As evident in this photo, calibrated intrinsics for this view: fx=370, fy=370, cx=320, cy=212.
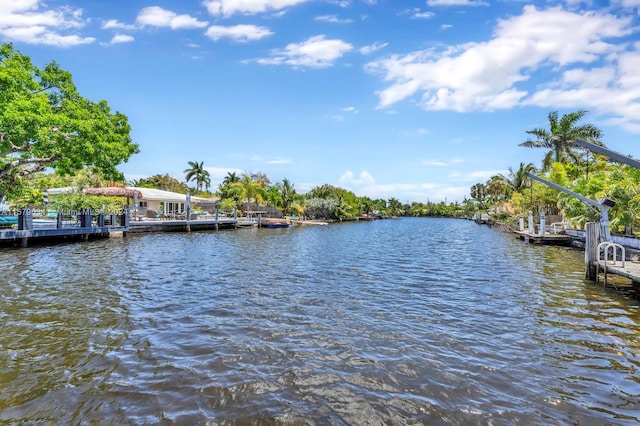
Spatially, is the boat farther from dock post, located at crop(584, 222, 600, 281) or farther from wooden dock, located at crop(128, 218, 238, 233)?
dock post, located at crop(584, 222, 600, 281)

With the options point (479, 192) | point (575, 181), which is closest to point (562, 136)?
point (575, 181)

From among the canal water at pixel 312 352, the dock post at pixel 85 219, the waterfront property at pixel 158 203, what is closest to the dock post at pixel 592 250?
the canal water at pixel 312 352

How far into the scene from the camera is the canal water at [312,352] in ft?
16.1

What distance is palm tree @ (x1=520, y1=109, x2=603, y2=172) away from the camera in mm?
43156

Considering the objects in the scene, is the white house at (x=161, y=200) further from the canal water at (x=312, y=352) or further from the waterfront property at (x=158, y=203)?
the canal water at (x=312, y=352)

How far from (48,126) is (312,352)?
2172cm

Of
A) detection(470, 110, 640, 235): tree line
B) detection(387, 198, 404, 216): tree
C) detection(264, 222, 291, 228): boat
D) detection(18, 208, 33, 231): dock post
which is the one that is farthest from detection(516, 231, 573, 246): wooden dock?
detection(387, 198, 404, 216): tree

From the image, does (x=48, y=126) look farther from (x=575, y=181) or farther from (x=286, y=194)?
(x=286, y=194)

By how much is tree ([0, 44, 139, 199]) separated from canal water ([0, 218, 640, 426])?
939cm

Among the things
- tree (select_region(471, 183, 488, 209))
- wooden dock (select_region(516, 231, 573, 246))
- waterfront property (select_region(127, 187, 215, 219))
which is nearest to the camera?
wooden dock (select_region(516, 231, 573, 246))

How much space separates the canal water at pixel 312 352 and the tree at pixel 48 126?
9387mm

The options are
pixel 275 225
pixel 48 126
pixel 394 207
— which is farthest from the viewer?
pixel 394 207

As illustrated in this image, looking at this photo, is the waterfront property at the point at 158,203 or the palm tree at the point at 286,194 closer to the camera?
the waterfront property at the point at 158,203

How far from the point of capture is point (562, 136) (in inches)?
1762
